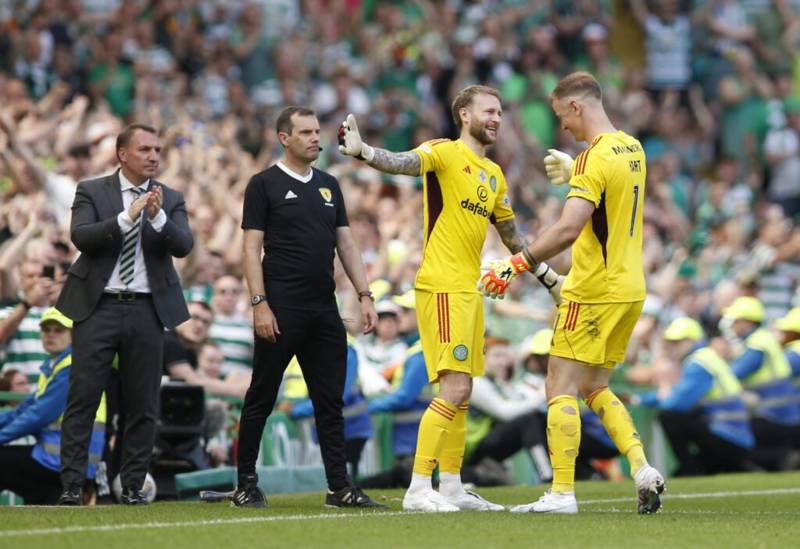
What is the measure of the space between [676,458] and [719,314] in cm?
359

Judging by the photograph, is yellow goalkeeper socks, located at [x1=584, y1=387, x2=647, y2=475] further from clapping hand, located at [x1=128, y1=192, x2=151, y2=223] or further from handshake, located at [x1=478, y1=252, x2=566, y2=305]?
clapping hand, located at [x1=128, y1=192, x2=151, y2=223]

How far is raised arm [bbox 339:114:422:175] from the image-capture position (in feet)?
32.1

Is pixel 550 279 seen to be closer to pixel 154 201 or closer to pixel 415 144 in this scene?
pixel 154 201

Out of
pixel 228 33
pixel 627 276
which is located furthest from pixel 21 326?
pixel 228 33

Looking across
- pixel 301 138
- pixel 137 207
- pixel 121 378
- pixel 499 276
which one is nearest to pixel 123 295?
pixel 121 378

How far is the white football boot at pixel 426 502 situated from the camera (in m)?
10.2

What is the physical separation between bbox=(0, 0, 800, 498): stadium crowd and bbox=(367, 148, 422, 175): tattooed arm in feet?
12.5

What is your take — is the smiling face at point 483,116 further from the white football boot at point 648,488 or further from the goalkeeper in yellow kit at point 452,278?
the white football boot at point 648,488

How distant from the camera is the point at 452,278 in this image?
10.3 meters

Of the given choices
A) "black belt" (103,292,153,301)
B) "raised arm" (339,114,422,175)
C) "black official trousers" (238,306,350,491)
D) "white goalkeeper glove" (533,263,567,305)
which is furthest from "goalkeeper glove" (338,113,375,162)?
"black belt" (103,292,153,301)

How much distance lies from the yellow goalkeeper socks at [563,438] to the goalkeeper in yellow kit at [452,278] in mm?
560

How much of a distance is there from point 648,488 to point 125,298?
3577 mm

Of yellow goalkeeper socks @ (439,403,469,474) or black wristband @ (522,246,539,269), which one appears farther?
yellow goalkeeper socks @ (439,403,469,474)

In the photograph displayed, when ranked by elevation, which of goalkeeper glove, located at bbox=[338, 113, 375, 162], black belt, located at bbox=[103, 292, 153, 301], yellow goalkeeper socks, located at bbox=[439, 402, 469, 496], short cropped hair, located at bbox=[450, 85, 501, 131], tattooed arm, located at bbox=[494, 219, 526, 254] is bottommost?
yellow goalkeeper socks, located at bbox=[439, 402, 469, 496]
